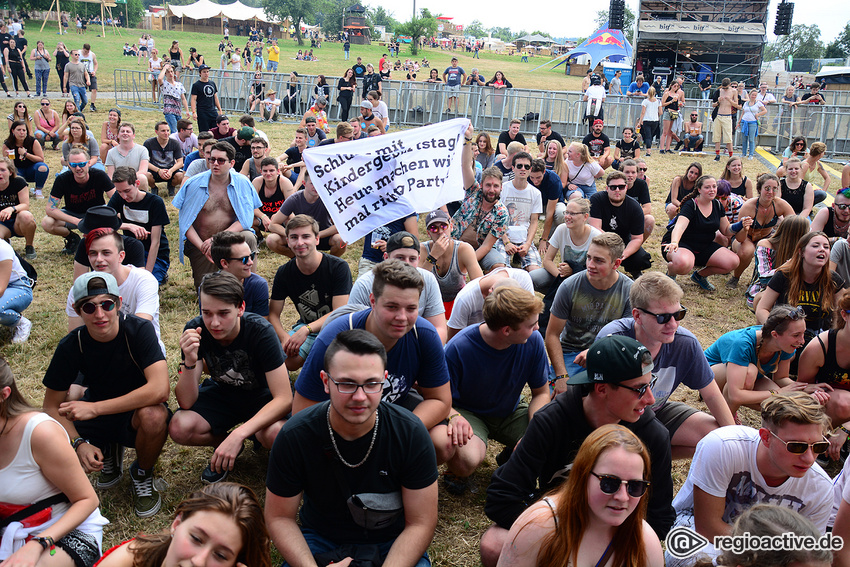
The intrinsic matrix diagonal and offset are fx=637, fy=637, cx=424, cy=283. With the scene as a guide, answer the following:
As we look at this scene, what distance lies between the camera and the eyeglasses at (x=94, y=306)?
3889mm

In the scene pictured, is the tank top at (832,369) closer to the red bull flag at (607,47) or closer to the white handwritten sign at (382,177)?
the white handwritten sign at (382,177)

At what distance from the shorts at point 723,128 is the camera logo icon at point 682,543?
17806mm

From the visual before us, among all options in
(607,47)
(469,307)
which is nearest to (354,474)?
(469,307)

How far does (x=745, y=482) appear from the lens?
11.0 ft

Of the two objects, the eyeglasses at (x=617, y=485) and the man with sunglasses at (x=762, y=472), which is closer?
the eyeglasses at (x=617, y=485)

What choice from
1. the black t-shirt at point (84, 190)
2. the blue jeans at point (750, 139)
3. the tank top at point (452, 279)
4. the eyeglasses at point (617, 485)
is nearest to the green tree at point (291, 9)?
the blue jeans at point (750, 139)

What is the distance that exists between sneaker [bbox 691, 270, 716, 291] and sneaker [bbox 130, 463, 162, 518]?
735 cm

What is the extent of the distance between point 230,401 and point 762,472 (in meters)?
3.37

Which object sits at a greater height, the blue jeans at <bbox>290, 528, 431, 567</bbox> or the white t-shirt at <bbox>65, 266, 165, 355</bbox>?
the white t-shirt at <bbox>65, 266, 165, 355</bbox>

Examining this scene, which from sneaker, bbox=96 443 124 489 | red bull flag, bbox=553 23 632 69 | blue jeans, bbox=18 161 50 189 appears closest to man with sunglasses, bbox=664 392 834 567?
sneaker, bbox=96 443 124 489

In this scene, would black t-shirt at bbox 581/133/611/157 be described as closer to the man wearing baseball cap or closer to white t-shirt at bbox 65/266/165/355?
white t-shirt at bbox 65/266/165/355

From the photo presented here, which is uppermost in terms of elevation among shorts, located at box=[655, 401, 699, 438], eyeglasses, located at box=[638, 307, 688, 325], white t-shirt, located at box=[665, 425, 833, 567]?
eyeglasses, located at box=[638, 307, 688, 325]

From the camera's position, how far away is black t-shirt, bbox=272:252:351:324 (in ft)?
19.1

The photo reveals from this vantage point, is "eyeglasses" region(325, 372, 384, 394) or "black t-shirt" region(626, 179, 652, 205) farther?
"black t-shirt" region(626, 179, 652, 205)
